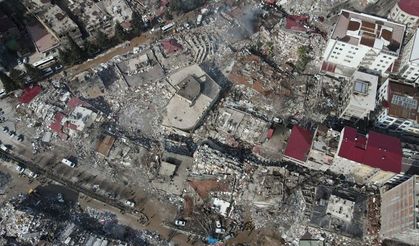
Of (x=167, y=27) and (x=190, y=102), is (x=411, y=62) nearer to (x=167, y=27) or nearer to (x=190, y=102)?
(x=190, y=102)

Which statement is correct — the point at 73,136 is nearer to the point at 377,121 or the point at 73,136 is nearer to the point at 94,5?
the point at 94,5

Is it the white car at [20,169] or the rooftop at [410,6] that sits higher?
the rooftop at [410,6]

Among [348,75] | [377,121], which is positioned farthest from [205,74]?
[377,121]

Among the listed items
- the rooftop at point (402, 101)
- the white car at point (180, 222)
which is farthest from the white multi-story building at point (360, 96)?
the white car at point (180, 222)

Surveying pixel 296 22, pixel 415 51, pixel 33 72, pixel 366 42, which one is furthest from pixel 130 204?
pixel 415 51

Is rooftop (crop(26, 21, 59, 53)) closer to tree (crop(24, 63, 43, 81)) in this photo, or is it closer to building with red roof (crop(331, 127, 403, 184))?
tree (crop(24, 63, 43, 81))

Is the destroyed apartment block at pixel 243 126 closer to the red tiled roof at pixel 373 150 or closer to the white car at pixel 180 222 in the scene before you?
the red tiled roof at pixel 373 150
